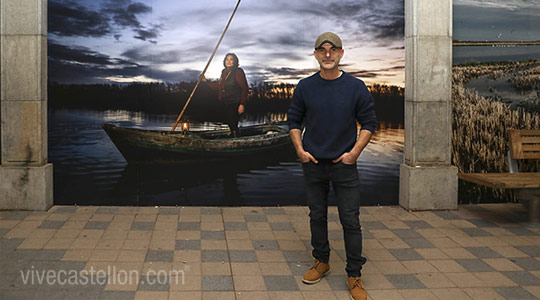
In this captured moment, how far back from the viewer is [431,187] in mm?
6574

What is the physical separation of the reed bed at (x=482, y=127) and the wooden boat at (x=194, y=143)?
7.68ft

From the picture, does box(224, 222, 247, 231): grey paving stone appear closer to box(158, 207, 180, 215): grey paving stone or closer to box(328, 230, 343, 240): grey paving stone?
box(158, 207, 180, 215): grey paving stone

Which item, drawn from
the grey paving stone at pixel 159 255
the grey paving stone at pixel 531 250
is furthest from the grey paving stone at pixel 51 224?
the grey paving stone at pixel 531 250

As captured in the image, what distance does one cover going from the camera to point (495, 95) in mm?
7086

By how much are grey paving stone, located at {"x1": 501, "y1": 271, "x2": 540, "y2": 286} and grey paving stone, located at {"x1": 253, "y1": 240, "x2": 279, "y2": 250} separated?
2.07 meters

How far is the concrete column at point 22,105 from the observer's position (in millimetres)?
6227

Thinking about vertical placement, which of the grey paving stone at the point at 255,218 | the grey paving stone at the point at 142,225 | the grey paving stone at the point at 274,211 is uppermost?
the grey paving stone at the point at 274,211

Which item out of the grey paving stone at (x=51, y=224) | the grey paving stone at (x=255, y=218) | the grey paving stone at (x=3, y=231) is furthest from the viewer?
the grey paving stone at (x=255, y=218)

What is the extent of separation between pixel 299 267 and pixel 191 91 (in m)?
3.05

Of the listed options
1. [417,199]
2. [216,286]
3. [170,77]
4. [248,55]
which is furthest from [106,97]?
[417,199]

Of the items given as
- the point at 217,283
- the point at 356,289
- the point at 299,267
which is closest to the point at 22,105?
the point at 217,283

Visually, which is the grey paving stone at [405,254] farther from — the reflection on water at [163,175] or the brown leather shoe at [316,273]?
the reflection on water at [163,175]

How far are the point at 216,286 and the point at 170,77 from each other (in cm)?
333

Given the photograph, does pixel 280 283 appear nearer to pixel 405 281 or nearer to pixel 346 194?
pixel 346 194
